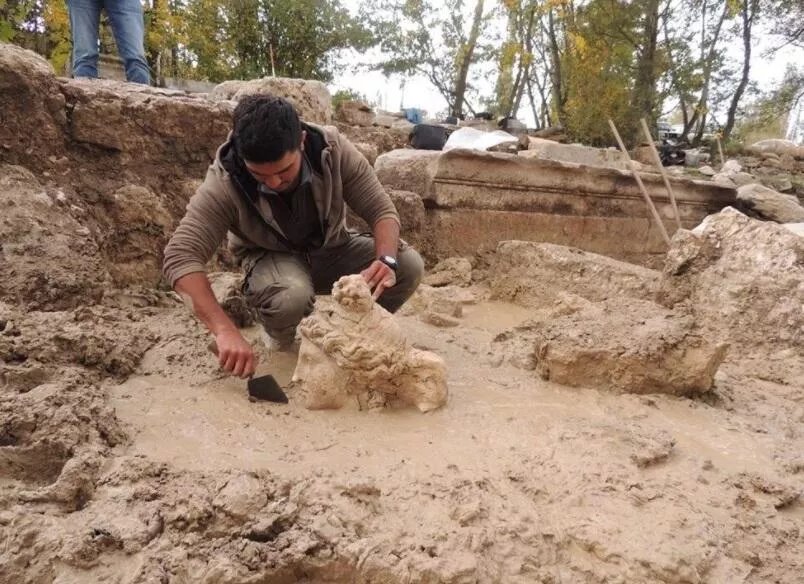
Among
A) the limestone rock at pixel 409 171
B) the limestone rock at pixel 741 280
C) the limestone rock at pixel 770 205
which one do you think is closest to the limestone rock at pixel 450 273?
the limestone rock at pixel 409 171

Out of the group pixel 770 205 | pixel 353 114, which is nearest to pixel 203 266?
pixel 770 205

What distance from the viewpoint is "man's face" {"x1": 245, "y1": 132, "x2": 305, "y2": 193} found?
6.29 ft

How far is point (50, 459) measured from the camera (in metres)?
1.35

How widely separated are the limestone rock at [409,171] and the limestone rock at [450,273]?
22.5 inches

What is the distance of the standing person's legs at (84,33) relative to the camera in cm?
348

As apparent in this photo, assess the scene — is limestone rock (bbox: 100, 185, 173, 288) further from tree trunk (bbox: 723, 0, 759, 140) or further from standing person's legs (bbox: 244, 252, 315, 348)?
tree trunk (bbox: 723, 0, 759, 140)

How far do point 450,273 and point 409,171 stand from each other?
0.88 meters

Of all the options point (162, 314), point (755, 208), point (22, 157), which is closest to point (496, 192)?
point (162, 314)

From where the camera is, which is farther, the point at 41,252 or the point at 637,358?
the point at 41,252

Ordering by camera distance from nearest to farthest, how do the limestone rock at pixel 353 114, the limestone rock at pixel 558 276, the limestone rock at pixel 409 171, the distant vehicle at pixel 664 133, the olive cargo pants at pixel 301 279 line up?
the olive cargo pants at pixel 301 279 → the limestone rock at pixel 558 276 → the limestone rock at pixel 409 171 → the limestone rock at pixel 353 114 → the distant vehicle at pixel 664 133

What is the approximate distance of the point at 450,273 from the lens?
385 centimetres

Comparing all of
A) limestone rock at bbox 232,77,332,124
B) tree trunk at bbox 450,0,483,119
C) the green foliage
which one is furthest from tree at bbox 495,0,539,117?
limestone rock at bbox 232,77,332,124

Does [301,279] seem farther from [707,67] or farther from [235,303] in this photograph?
[707,67]

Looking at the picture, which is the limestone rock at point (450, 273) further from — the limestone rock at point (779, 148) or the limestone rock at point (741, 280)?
the limestone rock at point (779, 148)
